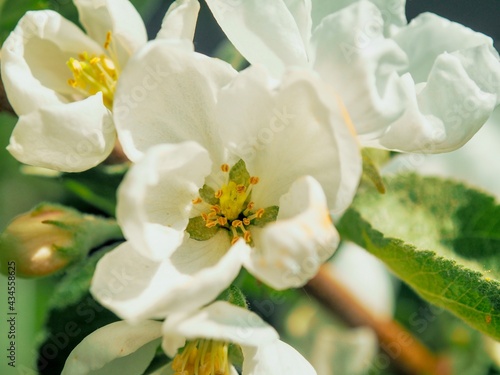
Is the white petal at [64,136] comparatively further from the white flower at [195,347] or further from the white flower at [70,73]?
the white flower at [195,347]

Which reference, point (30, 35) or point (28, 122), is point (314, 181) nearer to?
point (28, 122)

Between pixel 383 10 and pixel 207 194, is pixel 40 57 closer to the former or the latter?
pixel 207 194

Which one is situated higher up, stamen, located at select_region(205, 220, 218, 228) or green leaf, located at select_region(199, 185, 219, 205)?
green leaf, located at select_region(199, 185, 219, 205)

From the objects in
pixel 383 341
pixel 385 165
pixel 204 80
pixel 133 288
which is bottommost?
pixel 383 341

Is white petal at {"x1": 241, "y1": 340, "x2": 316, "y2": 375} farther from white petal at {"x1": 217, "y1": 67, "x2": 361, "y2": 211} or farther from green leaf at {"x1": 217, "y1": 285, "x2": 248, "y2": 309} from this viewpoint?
white petal at {"x1": 217, "y1": 67, "x2": 361, "y2": 211}

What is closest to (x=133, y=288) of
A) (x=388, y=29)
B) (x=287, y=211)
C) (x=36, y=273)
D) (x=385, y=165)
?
(x=287, y=211)

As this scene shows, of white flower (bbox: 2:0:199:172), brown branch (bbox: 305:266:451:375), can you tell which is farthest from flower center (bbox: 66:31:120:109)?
brown branch (bbox: 305:266:451:375)

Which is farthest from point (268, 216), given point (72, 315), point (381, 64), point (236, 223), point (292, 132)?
point (72, 315)
